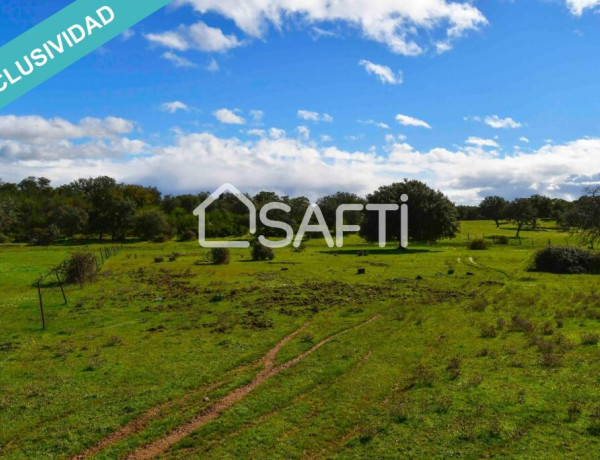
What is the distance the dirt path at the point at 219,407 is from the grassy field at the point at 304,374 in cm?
7

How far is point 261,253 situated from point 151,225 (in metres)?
59.8

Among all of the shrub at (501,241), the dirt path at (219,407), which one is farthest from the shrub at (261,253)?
the shrub at (501,241)

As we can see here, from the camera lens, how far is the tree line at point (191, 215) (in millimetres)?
77188

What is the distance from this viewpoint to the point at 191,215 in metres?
136

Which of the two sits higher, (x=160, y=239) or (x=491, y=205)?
(x=491, y=205)

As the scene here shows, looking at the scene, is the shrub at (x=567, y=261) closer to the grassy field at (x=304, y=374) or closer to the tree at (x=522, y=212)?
the grassy field at (x=304, y=374)

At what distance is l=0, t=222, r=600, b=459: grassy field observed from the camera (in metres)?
12.0

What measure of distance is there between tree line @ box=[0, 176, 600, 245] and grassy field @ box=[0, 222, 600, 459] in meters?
41.1

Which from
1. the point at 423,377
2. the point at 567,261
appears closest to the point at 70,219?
the point at 567,261

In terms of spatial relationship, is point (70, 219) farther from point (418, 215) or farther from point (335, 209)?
point (418, 215)

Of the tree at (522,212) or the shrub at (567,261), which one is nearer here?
the shrub at (567,261)

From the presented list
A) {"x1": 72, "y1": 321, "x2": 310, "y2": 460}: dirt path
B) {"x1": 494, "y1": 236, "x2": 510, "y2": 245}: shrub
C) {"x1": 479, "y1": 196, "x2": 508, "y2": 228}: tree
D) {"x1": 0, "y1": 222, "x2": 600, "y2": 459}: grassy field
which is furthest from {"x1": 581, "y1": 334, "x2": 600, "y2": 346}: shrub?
{"x1": 479, "y1": 196, "x2": 508, "y2": 228}: tree

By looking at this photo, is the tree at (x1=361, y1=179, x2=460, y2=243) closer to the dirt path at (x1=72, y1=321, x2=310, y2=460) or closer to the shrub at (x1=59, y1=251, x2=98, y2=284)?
the shrub at (x1=59, y1=251, x2=98, y2=284)

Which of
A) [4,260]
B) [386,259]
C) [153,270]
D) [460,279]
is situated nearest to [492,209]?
[386,259]
